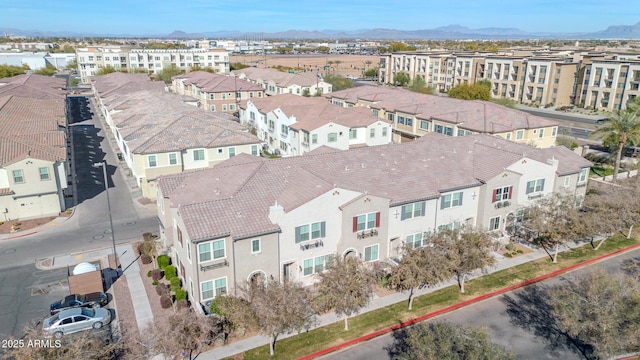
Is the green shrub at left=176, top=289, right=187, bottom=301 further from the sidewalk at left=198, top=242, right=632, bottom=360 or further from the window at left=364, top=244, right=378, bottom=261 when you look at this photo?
the window at left=364, top=244, right=378, bottom=261

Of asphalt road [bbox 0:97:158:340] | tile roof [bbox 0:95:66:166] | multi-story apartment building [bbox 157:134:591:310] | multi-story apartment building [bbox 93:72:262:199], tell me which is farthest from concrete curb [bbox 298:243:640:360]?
tile roof [bbox 0:95:66:166]

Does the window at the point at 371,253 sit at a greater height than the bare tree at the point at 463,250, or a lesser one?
lesser

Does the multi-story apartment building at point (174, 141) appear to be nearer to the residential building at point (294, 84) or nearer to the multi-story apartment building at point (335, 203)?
the multi-story apartment building at point (335, 203)

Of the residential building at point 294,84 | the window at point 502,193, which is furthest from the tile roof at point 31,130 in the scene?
the residential building at point 294,84

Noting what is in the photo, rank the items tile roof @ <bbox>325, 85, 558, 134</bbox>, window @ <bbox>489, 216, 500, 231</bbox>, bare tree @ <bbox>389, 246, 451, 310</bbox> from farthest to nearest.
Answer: tile roof @ <bbox>325, 85, 558, 134</bbox>
window @ <bbox>489, 216, 500, 231</bbox>
bare tree @ <bbox>389, 246, 451, 310</bbox>

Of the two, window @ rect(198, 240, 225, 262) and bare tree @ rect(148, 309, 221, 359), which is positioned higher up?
window @ rect(198, 240, 225, 262)

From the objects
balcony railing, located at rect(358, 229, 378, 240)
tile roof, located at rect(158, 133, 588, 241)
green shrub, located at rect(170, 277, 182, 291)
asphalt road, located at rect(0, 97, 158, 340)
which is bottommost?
asphalt road, located at rect(0, 97, 158, 340)
